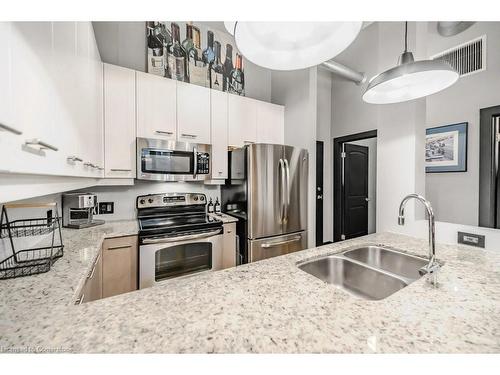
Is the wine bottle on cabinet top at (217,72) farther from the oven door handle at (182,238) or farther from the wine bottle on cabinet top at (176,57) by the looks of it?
the oven door handle at (182,238)

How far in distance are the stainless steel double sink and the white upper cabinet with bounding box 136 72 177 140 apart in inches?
74.5

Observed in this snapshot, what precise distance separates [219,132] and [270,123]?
77 centimetres

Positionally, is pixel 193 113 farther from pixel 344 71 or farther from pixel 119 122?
pixel 344 71

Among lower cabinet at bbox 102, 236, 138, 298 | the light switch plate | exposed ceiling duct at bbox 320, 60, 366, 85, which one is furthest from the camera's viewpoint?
exposed ceiling duct at bbox 320, 60, 366, 85

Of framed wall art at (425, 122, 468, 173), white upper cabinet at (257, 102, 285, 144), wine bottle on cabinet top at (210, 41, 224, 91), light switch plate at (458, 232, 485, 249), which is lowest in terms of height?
light switch plate at (458, 232, 485, 249)

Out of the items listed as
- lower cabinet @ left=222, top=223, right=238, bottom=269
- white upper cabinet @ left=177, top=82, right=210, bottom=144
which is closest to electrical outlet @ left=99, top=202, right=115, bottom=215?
white upper cabinet @ left=177, top=82, right=210, bottom=144

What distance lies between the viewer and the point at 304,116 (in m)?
2.70

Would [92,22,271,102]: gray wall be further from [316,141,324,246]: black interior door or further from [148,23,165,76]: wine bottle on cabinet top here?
[316,141,324,246]: black interior door

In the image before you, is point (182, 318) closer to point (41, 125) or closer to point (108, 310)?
point (108, 310)

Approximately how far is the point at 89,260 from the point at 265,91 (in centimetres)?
310

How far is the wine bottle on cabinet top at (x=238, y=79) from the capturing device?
3.02 meters

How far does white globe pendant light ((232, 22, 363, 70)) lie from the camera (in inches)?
31.2

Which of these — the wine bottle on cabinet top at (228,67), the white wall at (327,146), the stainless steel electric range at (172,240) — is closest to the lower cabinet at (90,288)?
the stainless steel electric range at (172,240)

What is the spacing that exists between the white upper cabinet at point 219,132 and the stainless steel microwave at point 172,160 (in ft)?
0.35
